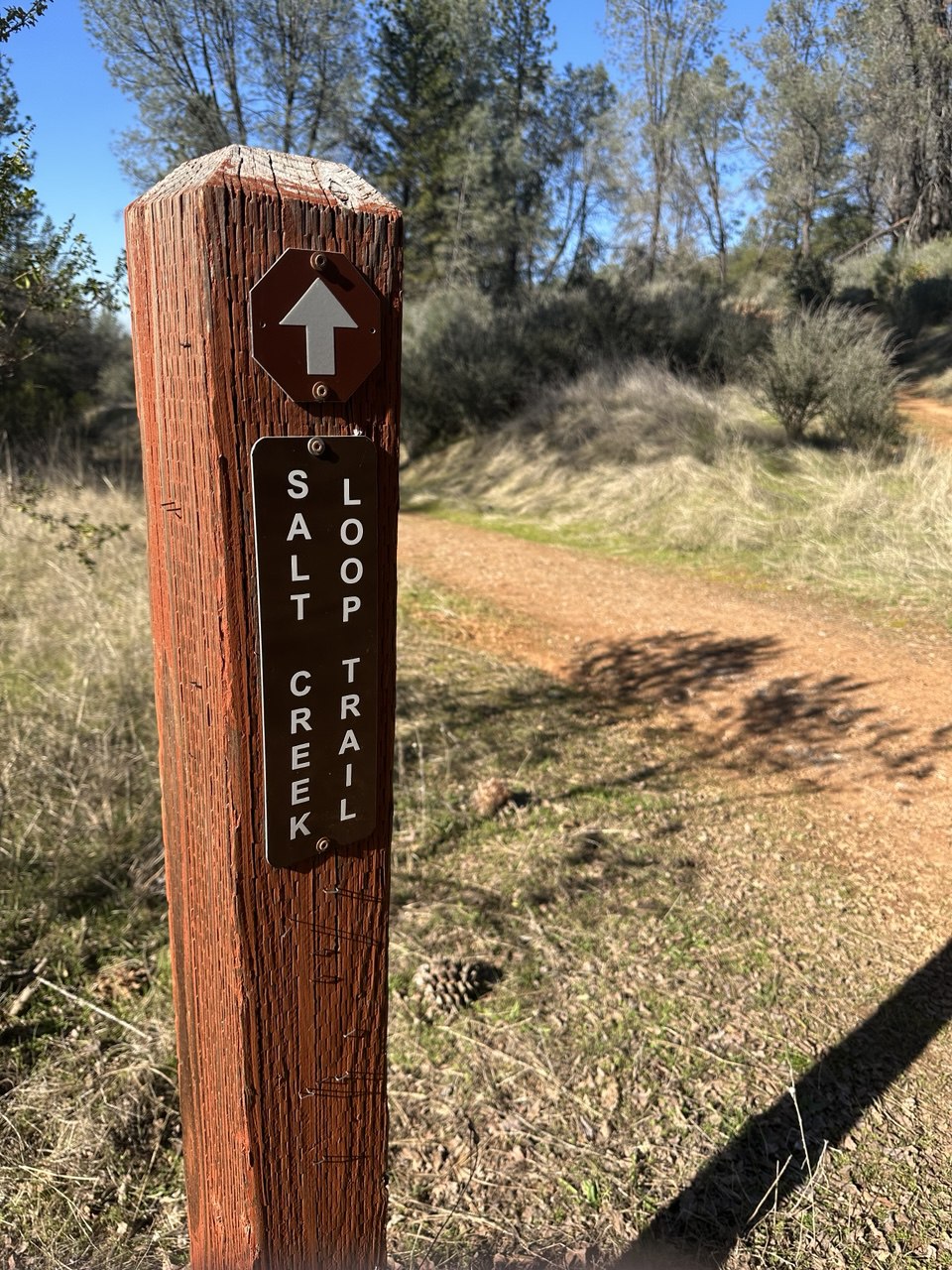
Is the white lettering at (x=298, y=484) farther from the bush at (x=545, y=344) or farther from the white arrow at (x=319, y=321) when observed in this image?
the bush at (x=545, y=344)

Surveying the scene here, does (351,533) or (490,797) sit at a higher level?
(351,533)

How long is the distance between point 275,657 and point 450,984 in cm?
189

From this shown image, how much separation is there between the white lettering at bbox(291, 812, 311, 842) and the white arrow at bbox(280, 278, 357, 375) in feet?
1.74

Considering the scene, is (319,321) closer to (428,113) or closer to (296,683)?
(296,683)

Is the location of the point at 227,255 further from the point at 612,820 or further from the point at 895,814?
Result: the point at 895,814

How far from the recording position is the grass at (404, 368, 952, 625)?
6.62 meters

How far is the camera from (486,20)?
16.8 m

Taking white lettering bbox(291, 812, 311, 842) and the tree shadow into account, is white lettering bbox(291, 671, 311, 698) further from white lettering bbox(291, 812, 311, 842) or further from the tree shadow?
the tree shadow

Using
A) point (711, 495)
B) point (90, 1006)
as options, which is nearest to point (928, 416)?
point (711, 495)

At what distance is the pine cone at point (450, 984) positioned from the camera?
2.53m

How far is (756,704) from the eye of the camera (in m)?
4.64

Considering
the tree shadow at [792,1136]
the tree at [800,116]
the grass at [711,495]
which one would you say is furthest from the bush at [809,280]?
the tree shadow at [792,1136]

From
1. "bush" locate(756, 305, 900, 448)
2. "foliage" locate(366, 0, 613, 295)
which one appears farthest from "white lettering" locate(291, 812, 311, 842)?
"foliage" locate(366, 0, 613, 295)

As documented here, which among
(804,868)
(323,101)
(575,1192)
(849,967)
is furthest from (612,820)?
(323,101)
